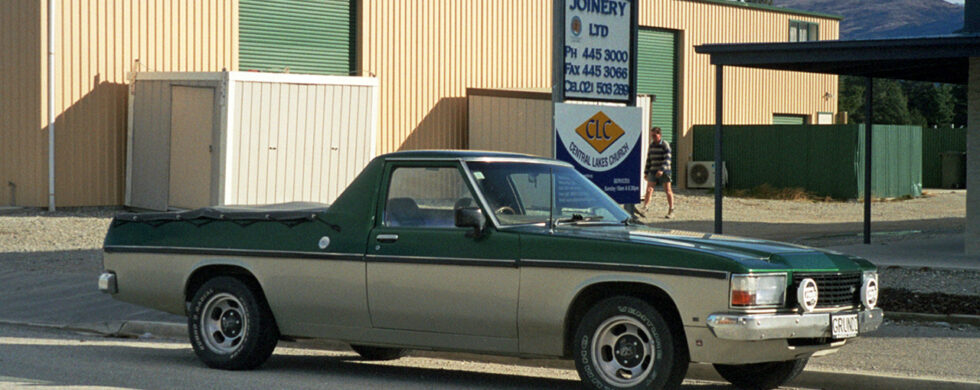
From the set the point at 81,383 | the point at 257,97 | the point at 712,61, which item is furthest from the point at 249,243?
the point at 257,97

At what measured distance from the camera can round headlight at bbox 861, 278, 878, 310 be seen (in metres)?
8.47

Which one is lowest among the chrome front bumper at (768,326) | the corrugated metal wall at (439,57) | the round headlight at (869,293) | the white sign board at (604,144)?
the chrome front bumper at (768,326)

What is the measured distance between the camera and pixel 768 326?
7.76 metres

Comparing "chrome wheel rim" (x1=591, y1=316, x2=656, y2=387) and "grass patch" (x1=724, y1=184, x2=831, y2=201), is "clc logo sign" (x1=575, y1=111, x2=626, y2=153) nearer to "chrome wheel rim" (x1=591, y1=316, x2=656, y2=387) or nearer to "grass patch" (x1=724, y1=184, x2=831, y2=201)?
"chrome wheel rim" (x1=591, y1=316, x2=656, y2=387)

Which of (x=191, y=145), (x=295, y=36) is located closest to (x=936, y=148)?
(x=295, y=36)

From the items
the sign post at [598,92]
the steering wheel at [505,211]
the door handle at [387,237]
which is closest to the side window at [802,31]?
the sign post at [598,92]

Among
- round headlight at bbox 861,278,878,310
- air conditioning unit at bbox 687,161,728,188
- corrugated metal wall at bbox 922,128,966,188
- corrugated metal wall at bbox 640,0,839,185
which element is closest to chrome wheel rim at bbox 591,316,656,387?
round headlight at bbox 861,278,878,310

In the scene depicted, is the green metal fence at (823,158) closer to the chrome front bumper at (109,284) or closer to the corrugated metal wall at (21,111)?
the corrugated metal wall at (21,111)

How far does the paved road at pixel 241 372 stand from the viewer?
9.12m

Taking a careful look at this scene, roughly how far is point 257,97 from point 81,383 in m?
15.3

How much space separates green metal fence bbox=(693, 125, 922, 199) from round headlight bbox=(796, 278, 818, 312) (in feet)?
92.5

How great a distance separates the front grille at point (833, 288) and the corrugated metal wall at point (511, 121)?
18665 millimetres

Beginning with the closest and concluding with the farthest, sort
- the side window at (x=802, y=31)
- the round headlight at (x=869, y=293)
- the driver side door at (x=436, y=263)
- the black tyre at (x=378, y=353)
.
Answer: the round headlight at (x=869, y=293), the driver side door at (x=436, y=263), the black tyre at (x=378, y=353), the side window at (x=802, y=31)

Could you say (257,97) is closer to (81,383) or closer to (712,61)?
(712,61)
